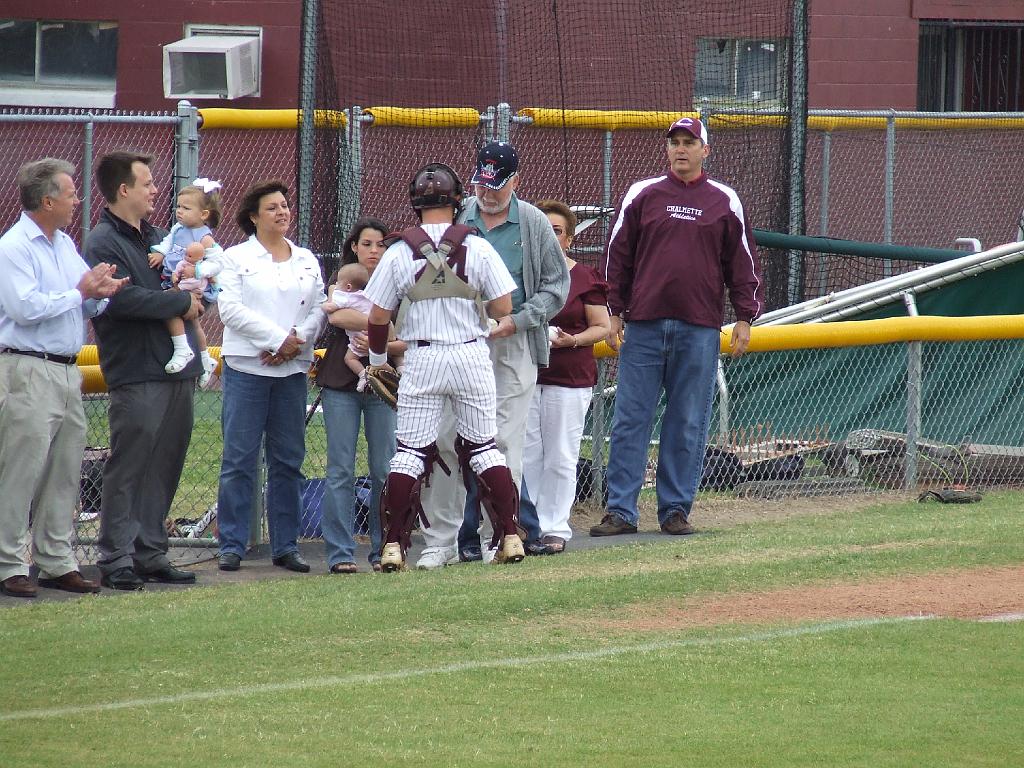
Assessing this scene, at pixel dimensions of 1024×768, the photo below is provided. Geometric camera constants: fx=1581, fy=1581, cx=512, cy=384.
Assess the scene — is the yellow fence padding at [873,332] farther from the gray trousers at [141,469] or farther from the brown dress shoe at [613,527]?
the gray trousers at [141,469]

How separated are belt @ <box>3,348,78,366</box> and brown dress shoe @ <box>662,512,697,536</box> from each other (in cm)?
345

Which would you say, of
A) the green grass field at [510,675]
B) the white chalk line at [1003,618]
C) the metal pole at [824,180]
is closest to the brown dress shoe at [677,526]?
the green grass field at [510,675]

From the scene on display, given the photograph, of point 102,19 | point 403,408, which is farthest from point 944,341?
point 102,19

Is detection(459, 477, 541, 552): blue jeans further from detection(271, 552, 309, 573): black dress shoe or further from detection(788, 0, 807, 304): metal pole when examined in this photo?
detection(788, 0, 807, 304): metal pole

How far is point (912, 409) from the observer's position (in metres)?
10.5

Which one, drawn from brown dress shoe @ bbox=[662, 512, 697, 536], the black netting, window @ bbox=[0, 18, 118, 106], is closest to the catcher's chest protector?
brown dress shoe @ bbox=[662, 512, 697, 536]

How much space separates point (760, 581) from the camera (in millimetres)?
7336

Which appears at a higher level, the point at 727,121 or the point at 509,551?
the point at 727,121

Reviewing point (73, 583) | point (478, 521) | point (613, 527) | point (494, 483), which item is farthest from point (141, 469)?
point (613, 527)

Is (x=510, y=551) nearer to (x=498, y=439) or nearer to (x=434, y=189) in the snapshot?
(x=498, y=439)

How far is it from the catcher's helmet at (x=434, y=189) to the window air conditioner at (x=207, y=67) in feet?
33.2

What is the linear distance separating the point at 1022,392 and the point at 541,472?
14.6ft

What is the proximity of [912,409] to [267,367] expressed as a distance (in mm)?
4628

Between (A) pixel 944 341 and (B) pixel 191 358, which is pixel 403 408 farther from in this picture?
(A) pixel 944 341
